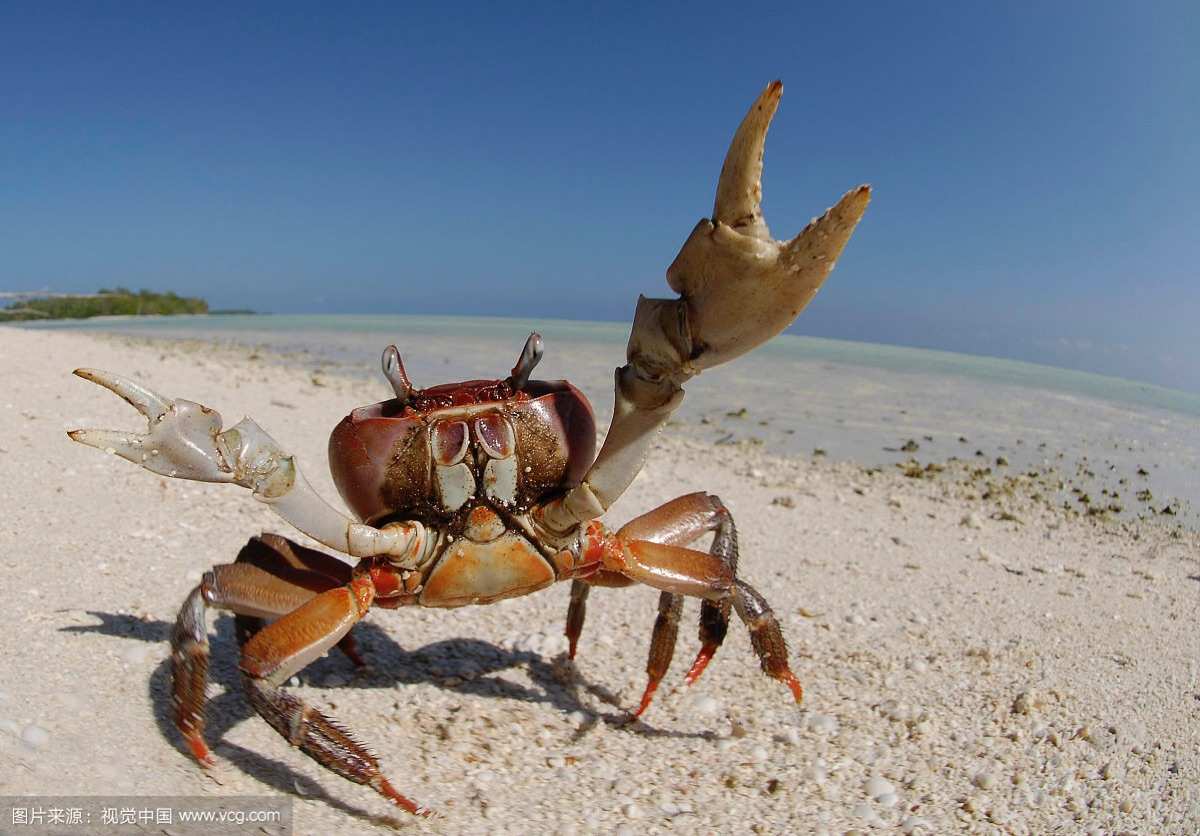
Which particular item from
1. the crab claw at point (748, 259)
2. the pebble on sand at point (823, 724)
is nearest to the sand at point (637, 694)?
the pebble on sand at point (823, 724)

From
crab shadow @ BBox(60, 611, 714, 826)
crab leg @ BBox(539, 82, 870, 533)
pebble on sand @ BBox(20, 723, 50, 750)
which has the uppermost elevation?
crab leg @ BBox(539, 82, 870, 533)

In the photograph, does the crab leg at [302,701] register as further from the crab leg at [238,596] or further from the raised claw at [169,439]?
the raised claw at [169,439]

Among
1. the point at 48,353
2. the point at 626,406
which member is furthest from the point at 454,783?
the point at 48,353

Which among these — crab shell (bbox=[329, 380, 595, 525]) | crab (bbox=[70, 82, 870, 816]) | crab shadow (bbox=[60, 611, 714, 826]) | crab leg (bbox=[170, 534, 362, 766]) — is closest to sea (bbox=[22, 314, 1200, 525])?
crab shadow (bbox=[60, 611, 714, 826])

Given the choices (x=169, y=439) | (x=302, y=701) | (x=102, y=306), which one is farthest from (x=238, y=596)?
(x=102, y=306)

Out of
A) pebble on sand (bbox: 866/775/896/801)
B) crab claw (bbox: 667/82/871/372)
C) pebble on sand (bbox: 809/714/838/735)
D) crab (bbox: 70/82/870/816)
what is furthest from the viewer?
pebble on sand (bbox: 809/714/838/735)

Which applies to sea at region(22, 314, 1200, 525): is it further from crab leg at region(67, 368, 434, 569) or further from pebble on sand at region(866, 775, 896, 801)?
Result: crab leg at region(67, 368, 434, 569)

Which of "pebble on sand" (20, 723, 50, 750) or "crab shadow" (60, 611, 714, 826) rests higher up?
"pebble on sand" (20, 723, 50, 750)
